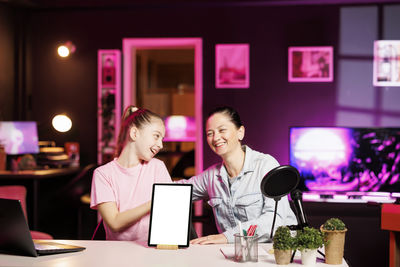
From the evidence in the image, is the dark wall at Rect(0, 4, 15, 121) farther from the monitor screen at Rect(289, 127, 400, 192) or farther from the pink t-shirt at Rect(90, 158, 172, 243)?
the pink t-shirt at Rect(90, 158, 172, 243)

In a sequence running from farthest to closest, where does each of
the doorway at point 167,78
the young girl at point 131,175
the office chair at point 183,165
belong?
the office chair at point 183,165
the doorway at point 167,78
the young girl at point 131,175

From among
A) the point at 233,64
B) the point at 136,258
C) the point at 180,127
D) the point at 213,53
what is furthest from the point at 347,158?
the point at 136,258

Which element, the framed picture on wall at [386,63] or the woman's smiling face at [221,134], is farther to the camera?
the framed picture on wall at [386,63]

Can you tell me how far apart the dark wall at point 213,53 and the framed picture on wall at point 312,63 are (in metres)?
0.07

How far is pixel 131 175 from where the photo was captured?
268 centimetres

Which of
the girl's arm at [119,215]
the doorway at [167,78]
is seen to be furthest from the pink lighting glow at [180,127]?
the girl's arm at [119,215]

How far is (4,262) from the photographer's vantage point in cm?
215

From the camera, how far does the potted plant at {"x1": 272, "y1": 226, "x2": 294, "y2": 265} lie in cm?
204

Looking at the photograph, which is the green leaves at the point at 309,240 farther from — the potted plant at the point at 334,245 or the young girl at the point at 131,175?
the young girl at the point at 131,175

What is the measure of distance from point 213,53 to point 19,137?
7.42 feet

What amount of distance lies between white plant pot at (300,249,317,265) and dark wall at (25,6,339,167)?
381cm

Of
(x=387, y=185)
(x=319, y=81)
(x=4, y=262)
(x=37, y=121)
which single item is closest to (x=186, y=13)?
(x=319, y=81)

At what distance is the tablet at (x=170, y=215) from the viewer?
2322mm

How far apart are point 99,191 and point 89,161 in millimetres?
3699
